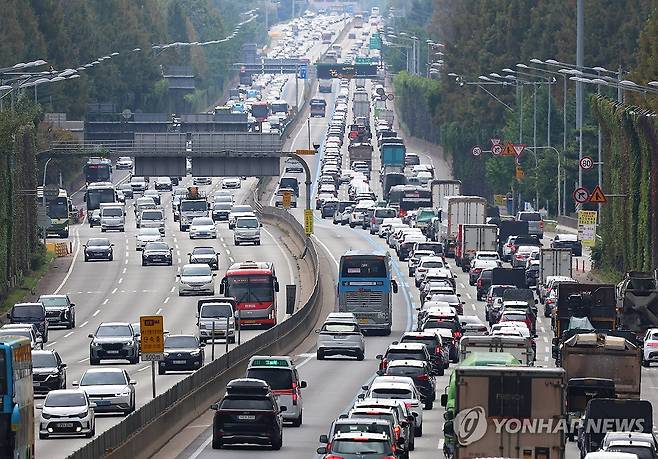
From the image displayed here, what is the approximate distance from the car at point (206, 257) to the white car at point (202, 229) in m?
18.9

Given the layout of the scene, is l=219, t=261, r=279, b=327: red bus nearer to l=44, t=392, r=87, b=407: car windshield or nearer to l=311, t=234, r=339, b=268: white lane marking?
l=311, t=234, r=339, b=268: white lane marking

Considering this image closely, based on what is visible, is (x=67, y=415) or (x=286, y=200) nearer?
(x=67, y=415)

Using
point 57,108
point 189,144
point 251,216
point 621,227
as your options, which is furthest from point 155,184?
point 621,227

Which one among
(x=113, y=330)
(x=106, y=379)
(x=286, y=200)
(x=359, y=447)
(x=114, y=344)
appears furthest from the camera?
(x=286, y=200)

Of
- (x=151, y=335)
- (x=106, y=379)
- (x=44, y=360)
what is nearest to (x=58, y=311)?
(x=44, y=360)

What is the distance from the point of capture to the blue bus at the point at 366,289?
8762 cm

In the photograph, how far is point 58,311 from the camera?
89.3 meters

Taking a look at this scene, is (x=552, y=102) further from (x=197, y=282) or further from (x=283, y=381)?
(x=283, y=381)

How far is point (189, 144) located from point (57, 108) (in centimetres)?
5323

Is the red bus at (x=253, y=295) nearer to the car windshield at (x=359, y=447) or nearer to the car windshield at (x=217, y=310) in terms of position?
the car windshield at (x=217, y=310)

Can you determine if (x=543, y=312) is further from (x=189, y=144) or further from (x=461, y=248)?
(x=189, y=144)

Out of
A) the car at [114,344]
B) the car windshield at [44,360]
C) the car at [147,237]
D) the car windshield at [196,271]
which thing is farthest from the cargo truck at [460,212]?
the car windshield at [44,360]

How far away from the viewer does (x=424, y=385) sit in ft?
192

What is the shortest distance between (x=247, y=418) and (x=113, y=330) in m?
27.0
